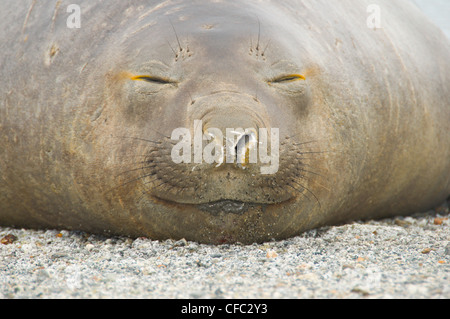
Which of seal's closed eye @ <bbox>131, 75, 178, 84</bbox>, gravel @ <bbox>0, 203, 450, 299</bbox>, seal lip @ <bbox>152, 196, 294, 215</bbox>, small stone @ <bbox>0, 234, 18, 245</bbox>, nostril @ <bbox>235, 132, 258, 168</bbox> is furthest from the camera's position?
small stone @ <bbox>0, 234, 18, 245</bbox>

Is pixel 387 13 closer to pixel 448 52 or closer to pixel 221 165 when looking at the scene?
pixel 448 52

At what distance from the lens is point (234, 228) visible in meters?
3.29

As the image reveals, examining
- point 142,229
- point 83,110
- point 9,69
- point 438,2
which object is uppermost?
point 438,2

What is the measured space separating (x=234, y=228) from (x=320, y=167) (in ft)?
2.03

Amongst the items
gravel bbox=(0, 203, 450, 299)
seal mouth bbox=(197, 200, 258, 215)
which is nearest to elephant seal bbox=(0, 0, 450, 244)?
seal mouth bbox=(197, 200, 258, 215)

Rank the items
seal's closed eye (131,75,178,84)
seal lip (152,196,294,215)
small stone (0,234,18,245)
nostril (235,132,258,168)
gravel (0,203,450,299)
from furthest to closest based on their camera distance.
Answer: small stone (0,234,18,245) < seal's closed eye (131,75,178,84) < seal lip (152,196,294,215) < nostril (235,132,258,168) < gravel (0,203,450,299)

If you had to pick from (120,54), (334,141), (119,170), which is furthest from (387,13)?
(119,170)

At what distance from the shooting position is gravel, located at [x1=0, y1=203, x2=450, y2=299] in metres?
2.57

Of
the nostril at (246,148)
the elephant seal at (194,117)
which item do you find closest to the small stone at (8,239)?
the elephant seal at (194,117)

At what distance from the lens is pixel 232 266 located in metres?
3.01

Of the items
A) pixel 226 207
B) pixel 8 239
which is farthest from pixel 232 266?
pixel 8 239

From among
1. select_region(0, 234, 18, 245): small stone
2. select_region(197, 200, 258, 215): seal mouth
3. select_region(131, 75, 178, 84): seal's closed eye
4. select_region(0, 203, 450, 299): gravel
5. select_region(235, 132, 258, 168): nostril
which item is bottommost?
select_region(0, 203, 450, 299): gravel

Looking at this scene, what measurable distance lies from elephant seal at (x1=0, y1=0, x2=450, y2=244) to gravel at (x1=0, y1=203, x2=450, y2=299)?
125 millimetres

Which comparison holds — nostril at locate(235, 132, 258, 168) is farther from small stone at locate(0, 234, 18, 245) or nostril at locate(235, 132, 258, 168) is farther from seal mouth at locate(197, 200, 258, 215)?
small stone at locate(0, 234, 18, 245)
